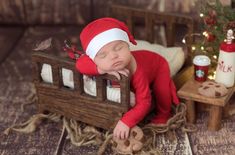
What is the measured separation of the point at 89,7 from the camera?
1.78 metres

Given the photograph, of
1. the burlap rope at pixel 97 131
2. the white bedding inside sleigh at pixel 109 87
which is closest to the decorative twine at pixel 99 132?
the burlap rope at pixel 97 131

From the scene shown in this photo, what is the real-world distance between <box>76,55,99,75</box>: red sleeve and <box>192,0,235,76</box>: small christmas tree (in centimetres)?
37

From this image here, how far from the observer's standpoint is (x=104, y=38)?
3.54ft

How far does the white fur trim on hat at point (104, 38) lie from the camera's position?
1.08 m

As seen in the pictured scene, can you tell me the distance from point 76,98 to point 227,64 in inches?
16.7

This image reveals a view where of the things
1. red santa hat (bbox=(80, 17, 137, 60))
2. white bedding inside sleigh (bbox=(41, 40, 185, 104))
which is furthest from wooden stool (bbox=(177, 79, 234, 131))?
red santa hat (bbox=(80, 17, 137, 60))

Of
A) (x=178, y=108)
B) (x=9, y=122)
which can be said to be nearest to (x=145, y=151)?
(x=178, y=108)

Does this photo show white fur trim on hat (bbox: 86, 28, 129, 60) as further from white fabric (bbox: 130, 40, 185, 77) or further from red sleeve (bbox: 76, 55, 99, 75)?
white fabric (bbox: 130, 40, 185, 77)

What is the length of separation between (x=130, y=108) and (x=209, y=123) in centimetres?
24

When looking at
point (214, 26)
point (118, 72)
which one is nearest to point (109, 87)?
point (118, 72)

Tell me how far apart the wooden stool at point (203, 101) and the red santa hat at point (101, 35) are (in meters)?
0.24

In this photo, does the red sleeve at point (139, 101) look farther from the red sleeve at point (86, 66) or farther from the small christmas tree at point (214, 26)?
the small christmas tree at point (214, 26)

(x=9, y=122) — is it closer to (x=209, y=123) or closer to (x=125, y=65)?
(x=125, y=65)

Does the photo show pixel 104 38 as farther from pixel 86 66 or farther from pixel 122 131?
pixel 122 131
